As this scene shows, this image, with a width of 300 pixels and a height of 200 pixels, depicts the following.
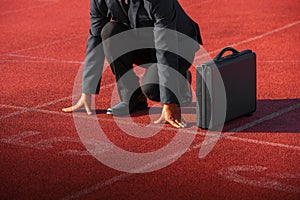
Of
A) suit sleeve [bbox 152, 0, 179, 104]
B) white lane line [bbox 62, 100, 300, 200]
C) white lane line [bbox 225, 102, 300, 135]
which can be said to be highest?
suit sleeve [bbox 152, 0, 179, 104]

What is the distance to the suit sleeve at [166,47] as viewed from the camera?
257 inches

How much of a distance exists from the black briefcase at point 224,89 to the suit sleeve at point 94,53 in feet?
3.51

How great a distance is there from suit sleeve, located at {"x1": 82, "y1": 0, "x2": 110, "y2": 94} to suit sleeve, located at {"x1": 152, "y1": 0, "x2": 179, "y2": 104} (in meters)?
0.63

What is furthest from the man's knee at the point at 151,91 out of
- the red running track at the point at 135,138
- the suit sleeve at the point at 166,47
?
the suit sleeve at the point at 166,47

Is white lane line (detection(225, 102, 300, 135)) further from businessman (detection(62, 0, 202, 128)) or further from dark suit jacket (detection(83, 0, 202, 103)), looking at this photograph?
dark suit jacket (detection(83, 0, 202, 103))

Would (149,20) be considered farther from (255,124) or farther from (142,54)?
(255,124)

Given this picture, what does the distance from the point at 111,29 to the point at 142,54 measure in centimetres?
40

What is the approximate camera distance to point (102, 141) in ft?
21.1

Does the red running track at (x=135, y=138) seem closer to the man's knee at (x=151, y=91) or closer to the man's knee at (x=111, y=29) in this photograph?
the man's knee at (x=151, y=91)

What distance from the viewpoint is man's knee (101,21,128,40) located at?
7016 millimetres

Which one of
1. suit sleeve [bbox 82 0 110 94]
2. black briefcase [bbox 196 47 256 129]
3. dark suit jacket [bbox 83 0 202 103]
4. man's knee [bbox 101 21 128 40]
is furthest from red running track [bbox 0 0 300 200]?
man's knee [bbox 101 21 128 40]

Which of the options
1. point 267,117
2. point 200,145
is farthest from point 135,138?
point 267,117

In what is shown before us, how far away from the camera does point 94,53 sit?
712cm

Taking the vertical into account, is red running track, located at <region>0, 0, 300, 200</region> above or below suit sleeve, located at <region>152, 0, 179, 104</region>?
below
